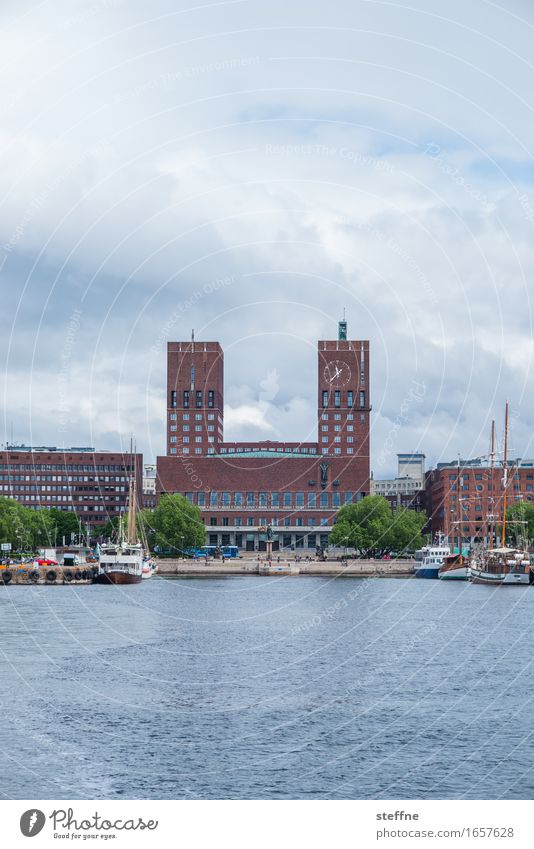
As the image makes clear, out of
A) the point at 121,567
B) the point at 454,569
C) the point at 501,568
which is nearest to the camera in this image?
the point at 501,568

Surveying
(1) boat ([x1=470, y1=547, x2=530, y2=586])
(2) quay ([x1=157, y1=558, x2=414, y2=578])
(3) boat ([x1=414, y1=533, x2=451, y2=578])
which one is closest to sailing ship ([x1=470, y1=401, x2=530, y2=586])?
(1) boat ([x1=470, y1=547, x2=530, y2=586])

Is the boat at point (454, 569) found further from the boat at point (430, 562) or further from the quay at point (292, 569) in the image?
the quay at point (292, 569)

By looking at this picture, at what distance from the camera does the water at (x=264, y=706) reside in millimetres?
38094

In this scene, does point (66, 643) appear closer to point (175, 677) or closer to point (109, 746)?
point (175, 677)

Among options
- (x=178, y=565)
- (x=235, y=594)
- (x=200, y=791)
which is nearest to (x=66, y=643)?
(x=200, y=791)

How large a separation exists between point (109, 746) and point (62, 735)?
2.66 meters

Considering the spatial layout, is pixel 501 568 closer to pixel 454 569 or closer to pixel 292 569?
pixel 454 569

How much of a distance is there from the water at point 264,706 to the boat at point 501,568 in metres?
56.8

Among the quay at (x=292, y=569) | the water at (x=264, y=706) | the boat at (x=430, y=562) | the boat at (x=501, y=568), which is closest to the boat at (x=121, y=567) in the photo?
the quay at (x=292, y=569)

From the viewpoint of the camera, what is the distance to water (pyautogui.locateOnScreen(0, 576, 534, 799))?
38094 mm

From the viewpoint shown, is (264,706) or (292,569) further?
(292,569)

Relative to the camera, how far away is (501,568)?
503 ft

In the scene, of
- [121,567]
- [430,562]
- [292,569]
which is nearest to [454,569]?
[430,562]

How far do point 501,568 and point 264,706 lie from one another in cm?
10729
